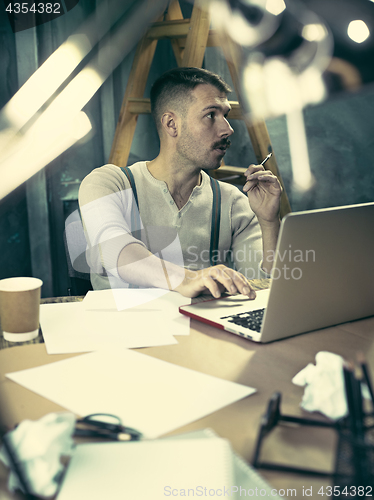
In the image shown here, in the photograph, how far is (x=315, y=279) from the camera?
777 millimetres

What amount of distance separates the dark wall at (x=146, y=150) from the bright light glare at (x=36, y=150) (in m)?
0.05

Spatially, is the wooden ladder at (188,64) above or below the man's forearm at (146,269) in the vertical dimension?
above

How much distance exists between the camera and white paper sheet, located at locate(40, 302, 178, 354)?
771 mm

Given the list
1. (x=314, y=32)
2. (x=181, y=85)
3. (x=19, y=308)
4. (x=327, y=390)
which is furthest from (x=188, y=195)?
(x=314, y=32)

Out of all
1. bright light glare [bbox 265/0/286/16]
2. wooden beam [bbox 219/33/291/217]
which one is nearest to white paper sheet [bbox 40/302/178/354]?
wooden beam [bbox 219/33/291/217]

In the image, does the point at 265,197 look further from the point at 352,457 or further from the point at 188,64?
the point at 352,457

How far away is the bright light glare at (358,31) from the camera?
7.41 ft

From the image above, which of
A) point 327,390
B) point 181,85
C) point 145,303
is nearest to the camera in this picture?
point 327,390

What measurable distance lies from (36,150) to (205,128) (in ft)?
4.40

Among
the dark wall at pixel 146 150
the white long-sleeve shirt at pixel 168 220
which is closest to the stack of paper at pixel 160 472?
the white long-sleeve shirt at pixel 168 220

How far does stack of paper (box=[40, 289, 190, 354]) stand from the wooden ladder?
115cm

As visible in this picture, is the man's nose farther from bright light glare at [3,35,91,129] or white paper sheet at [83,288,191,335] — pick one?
bright light glare at [3,35,91,129]

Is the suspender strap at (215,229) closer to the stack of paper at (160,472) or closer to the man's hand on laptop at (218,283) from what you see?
the man's hand on laptop at (218,283)

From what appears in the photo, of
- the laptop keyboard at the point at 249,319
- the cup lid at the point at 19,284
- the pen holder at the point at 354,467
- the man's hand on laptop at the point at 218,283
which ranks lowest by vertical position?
the laptop keyboard at the point at 249,319
